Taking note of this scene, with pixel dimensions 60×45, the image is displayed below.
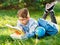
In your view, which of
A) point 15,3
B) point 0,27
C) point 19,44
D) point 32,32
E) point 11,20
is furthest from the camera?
point 15,3

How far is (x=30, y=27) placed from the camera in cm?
578

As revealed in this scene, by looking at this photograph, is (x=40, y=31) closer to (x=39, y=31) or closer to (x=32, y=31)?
(x=39, y=31)

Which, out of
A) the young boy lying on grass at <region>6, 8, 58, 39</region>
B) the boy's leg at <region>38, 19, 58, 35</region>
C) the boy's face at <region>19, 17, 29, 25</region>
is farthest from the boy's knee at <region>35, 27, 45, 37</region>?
the boy's face at <region>19, 17, 29, 25</region>

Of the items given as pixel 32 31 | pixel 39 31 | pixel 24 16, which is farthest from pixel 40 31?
pixel 24 16

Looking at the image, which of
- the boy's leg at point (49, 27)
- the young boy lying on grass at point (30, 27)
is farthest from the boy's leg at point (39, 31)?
the boy's leg at point (49, 27)

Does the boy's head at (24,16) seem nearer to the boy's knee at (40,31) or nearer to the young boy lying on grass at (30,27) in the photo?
the young boy lying on grass at (30,27)

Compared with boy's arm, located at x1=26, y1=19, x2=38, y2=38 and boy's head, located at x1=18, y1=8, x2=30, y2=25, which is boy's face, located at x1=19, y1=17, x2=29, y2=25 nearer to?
boy's head, located at x1=18, y1=8, x2=30, y2=25

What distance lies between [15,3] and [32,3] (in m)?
0.61

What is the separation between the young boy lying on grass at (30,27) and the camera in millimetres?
5699

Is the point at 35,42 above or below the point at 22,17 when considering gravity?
below

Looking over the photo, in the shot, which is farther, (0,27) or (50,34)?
(0,27)

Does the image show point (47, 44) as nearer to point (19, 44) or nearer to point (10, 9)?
point (19, 44)

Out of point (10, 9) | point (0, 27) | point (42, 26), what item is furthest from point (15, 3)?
point (42, 26)

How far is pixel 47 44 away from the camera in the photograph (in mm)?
5379
